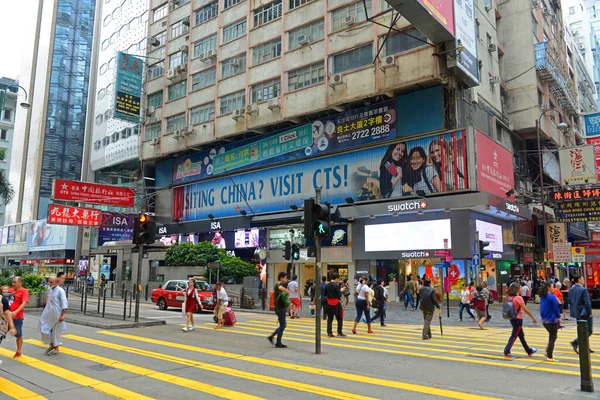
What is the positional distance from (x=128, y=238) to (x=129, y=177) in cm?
995

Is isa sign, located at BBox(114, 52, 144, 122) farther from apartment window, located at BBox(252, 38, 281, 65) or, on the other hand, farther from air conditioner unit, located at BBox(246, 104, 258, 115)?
air conditioner unit, located at BBox(246, 104, 258, 115)

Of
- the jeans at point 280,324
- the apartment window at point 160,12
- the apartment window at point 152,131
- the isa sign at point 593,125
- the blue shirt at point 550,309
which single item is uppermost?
the apartment window at point 160,12

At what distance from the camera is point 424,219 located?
92.3 ft

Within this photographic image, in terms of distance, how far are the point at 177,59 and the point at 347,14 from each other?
21.2 meters

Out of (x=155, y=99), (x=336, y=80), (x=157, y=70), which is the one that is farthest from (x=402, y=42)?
(x=157, y=70)

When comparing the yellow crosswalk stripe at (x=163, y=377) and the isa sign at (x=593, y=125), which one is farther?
the isa sign at (x=593, y=125)

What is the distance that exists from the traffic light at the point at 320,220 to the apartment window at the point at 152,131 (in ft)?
129

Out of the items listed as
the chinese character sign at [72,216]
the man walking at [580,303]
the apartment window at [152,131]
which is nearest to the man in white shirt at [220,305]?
the man walking at [580,303]

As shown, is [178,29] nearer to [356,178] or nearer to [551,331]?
[356,178]

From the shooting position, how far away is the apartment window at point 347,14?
3108cm

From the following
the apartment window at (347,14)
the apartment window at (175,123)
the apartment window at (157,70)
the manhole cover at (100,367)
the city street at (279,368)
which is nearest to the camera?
the city street at (279,368)

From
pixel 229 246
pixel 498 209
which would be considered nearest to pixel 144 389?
pixel 498 209

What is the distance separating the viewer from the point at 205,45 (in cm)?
4359

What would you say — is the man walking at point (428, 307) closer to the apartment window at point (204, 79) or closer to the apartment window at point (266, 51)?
the apartment window at point (266, 51)
